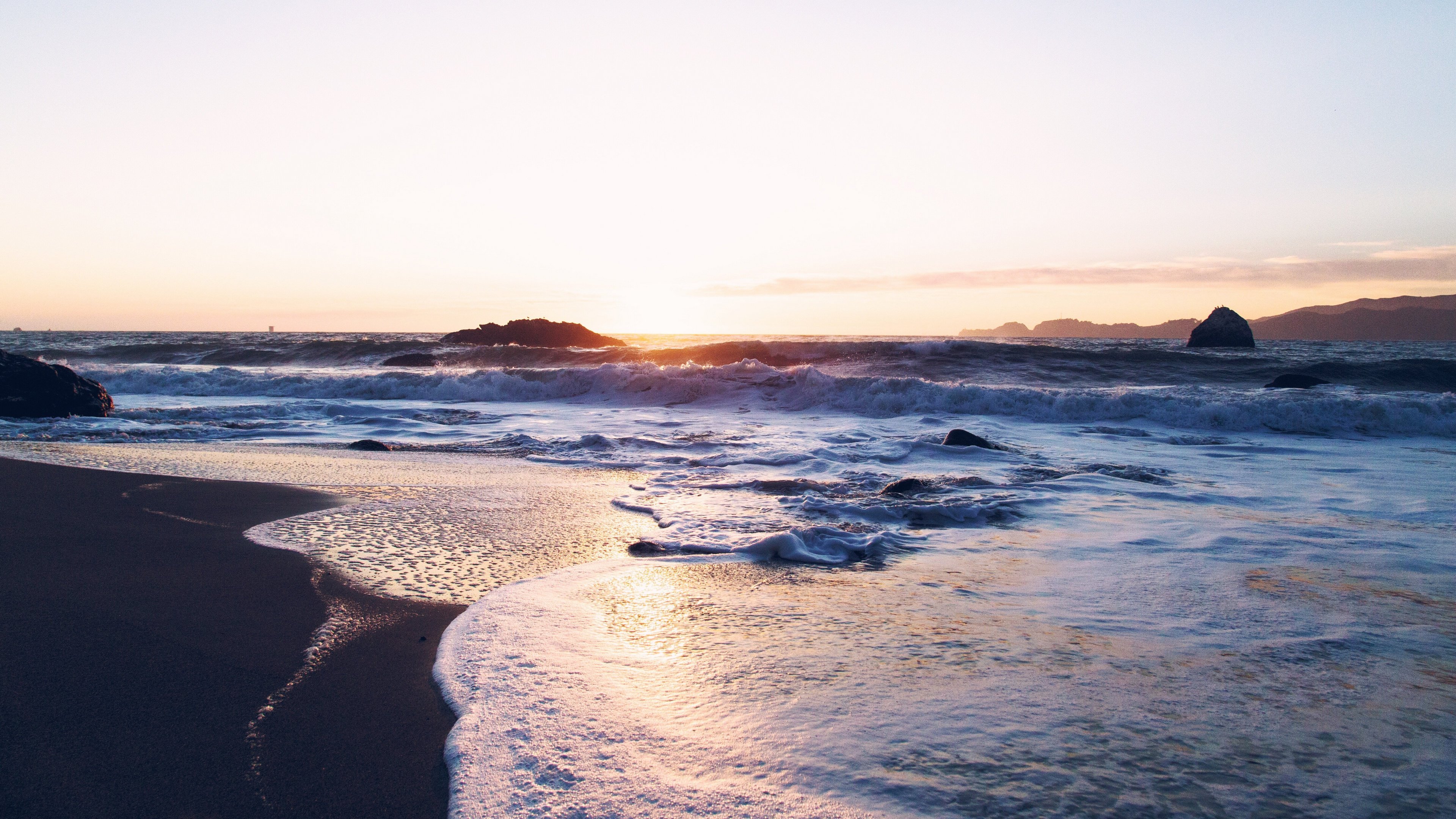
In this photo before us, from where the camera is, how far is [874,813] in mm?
1671

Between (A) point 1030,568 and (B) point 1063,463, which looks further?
(B) point 1063,463

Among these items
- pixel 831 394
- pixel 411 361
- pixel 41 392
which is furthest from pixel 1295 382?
pixel 411 361

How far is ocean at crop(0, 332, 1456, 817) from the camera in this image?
72.3 inches

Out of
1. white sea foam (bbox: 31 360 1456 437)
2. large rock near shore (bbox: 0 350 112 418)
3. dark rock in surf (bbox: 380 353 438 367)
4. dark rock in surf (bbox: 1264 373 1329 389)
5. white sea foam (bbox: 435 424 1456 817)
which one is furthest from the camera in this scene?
dark rock in surf (bbox: 380 353 438 367)

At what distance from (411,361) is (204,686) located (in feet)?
84.9

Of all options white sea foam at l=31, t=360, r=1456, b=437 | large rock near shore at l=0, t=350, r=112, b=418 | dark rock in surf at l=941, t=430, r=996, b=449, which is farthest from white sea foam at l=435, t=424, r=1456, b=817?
large rock near shore at l=0, t=350, r=112, b=418

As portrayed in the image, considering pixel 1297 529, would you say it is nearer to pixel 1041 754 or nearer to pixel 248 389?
pixel 1041 754

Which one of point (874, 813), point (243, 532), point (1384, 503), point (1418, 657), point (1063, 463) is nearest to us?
Result: point (874, 813)

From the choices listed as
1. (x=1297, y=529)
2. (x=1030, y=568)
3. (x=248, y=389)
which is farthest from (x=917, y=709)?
(x=248, y=389)

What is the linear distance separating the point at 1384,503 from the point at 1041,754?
5266mm

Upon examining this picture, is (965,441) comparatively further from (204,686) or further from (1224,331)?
(1224,331)

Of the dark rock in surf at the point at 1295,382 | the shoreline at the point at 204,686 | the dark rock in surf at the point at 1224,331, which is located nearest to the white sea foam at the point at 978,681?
the shoreline at the point at 204,686

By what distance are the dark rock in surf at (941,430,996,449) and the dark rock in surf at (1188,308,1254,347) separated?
108 ft

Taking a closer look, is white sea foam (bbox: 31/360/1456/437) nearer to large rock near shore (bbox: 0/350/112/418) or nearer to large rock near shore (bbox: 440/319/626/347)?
large rock near shore (bbox: 0/350/112/418)
